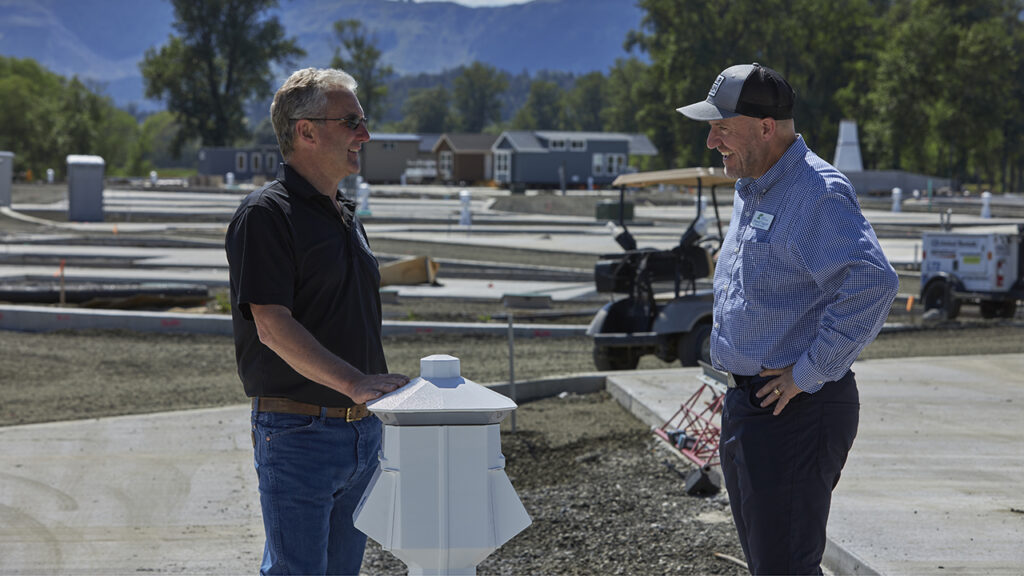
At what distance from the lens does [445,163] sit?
325ft

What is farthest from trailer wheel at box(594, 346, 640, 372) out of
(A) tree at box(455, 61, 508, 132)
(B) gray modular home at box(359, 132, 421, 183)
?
(A) tree at box(455, 61, 508, 132)

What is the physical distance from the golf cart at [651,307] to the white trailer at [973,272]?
6.59m

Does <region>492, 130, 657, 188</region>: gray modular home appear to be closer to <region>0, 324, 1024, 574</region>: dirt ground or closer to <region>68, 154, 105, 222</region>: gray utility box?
<region>68, 154, 105, 222</region>: gray utility box

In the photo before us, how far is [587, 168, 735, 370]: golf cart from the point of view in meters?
11.4

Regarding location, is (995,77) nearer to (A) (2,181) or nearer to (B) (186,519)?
(A) (2,181)

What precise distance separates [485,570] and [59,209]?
154ft

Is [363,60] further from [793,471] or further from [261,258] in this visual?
[793,471]

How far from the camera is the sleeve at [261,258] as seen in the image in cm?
311

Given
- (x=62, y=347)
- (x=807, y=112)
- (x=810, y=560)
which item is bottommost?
(x=62, y=347)

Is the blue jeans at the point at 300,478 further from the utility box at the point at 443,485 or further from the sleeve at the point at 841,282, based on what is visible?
the sleeve at the point at 841,282

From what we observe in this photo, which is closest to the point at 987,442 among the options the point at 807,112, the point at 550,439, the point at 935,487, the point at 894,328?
the point at 935,487

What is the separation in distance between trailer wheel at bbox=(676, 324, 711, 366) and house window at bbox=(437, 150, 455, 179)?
287 ft

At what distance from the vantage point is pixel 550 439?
823 cm

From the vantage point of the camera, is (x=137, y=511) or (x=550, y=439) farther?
(x=550, y=439)
